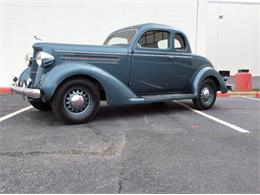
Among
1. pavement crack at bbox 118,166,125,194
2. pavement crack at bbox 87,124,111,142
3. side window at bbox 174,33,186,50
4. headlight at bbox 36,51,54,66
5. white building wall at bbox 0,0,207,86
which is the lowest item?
pavement crack at bbox 118,166,125,194

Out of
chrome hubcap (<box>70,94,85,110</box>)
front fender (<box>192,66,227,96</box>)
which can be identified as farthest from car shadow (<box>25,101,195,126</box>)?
front fender (<box>192,66,227,96</box>)

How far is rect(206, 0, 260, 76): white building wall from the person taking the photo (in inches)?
674

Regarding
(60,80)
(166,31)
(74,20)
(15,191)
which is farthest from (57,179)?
(74,20)

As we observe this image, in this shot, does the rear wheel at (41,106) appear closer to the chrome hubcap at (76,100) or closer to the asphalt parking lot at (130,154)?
the asphalt parking lot at (130,154)

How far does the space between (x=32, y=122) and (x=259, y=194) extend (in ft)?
13.8

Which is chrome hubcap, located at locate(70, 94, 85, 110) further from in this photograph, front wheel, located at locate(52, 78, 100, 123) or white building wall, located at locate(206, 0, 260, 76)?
white building wall, located at locate(206, 0, 260, 76)

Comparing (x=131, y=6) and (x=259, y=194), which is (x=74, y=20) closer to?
(x=131, y=6)

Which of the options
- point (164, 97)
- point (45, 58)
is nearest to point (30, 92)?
point (45, 58)

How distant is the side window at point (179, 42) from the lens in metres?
7.72

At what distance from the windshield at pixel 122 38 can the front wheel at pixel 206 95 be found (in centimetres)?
201

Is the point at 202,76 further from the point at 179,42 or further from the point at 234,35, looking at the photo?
the point at 234,35

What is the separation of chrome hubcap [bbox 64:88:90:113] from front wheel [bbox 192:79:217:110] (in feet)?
9.38

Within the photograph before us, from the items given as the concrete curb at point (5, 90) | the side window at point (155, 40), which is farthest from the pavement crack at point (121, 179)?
the concrete curb at point (5, 90)

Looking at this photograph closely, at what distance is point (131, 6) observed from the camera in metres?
13.9
